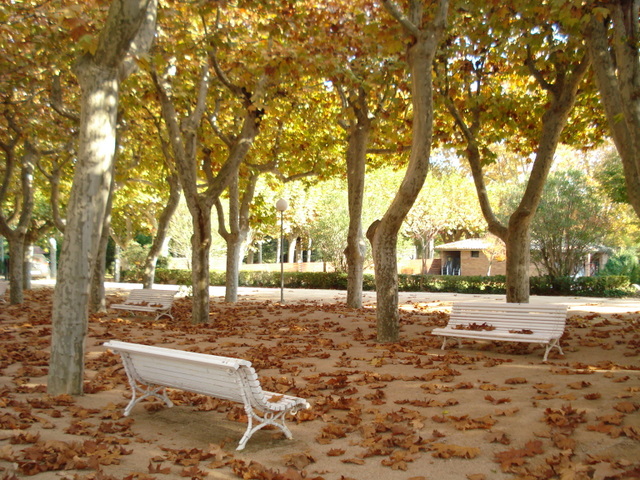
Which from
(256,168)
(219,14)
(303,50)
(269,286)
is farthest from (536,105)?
(269,286)

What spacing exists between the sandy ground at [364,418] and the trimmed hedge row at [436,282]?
12.8 meters

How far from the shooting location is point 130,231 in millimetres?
37812

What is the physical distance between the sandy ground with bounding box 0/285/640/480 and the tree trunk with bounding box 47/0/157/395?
44cm

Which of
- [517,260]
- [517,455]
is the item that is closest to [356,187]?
[517,260]

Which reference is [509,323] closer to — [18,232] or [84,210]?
[84,210]

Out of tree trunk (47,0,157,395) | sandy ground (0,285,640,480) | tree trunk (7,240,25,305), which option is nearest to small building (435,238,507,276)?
tree trunk (7,240,25,305)

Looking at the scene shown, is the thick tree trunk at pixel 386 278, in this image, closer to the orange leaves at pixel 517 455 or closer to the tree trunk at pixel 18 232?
the orange leaves at pixel 517 455

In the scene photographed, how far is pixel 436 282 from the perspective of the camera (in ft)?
86.6

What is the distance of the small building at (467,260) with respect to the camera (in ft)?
129

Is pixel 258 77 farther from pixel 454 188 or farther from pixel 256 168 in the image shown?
pixel 454 188

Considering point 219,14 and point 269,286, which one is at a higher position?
point 219,14

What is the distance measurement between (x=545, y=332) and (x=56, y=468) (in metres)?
6.87

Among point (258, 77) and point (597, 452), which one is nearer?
point (597, 452)

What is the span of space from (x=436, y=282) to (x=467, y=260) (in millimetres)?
15171
